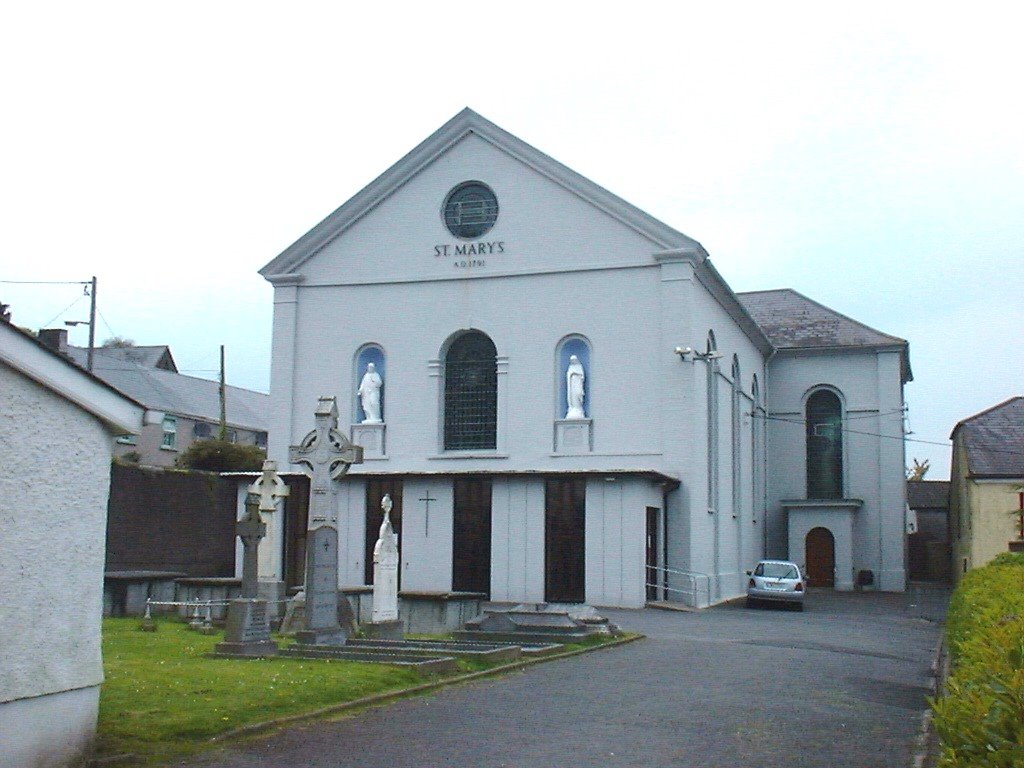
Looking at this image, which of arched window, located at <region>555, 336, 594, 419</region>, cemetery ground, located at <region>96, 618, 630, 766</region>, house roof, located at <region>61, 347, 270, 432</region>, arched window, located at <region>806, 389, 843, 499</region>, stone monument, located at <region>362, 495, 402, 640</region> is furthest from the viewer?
house roof, located at <region>61, 347, 270, 432</region>

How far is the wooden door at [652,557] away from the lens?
29156mm

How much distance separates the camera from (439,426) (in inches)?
1291

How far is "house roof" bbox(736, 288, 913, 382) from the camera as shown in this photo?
4362cm

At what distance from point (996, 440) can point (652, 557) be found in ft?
39.4

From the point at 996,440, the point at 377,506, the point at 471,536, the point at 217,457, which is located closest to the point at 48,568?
the point at 471,536

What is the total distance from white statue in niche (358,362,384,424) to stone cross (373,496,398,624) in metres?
12.8

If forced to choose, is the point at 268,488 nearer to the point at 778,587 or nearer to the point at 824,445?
the point at 778,587

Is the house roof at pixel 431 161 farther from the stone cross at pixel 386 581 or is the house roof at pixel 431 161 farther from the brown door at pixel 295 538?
the stone cross at pixel 386 581

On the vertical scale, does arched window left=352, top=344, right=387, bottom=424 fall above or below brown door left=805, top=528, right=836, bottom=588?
above

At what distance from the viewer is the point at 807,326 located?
45.5 m

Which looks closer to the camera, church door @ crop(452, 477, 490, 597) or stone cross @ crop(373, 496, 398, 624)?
stone cross @ crop(373, 496, 398, 624)

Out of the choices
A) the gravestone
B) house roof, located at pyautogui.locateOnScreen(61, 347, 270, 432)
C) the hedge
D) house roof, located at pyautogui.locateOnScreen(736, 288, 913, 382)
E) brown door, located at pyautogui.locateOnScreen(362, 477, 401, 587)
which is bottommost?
the gravestone

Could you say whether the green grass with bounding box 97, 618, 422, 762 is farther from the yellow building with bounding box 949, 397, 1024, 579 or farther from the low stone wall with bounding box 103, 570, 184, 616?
the yellow building with bounding box 949, 397, 1024, 579

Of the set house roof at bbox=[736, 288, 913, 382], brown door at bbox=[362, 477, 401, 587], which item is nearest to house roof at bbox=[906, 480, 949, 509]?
house roof at bbox=[736, 288, 913, 382]
